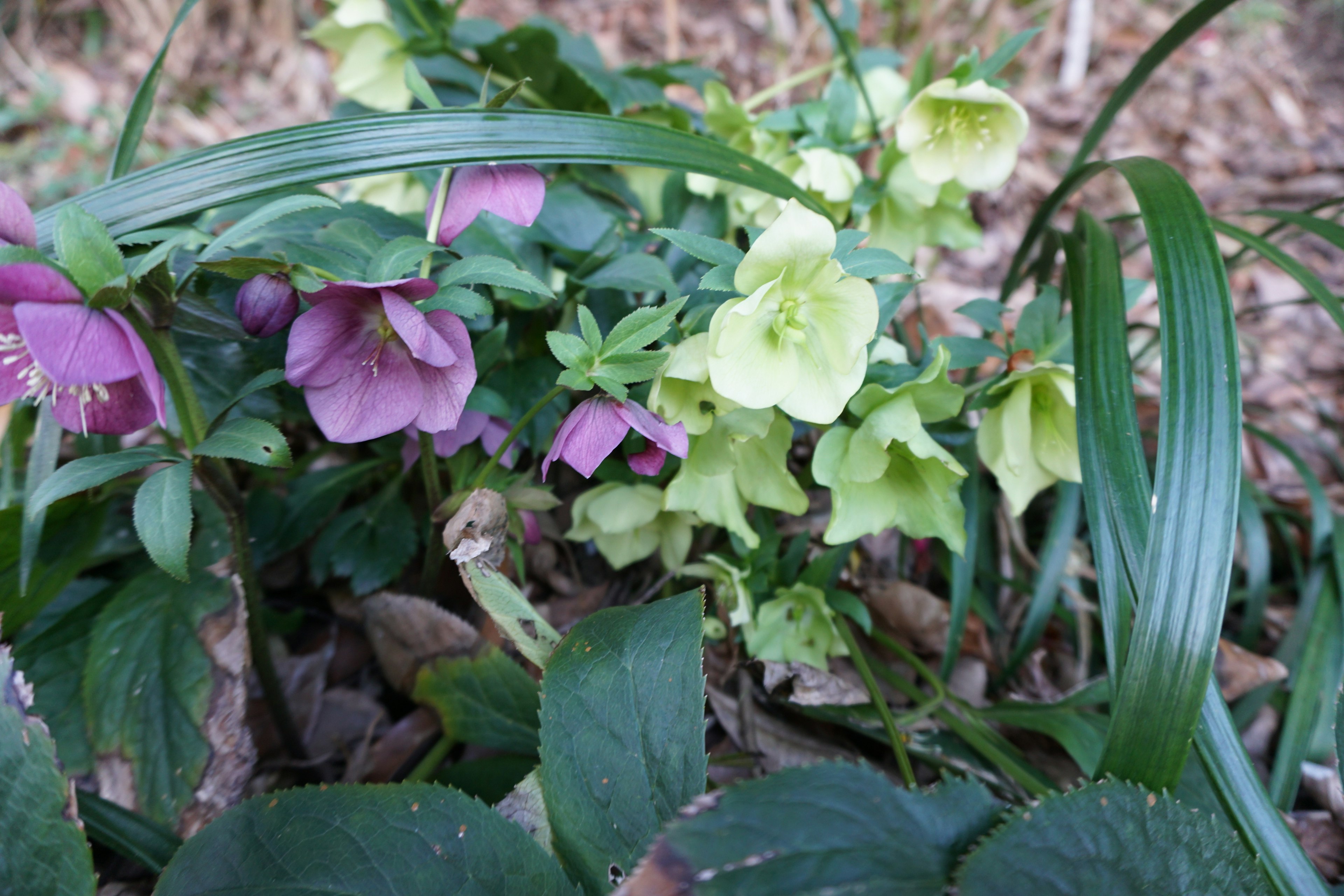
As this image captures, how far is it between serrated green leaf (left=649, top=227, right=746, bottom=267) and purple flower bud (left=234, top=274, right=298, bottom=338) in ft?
0.83

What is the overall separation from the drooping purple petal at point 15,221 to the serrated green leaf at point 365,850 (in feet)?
1.28

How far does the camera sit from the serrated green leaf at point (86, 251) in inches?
16.9

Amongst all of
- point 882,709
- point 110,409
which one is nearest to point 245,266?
point 110,409

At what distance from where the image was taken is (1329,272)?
1.64m

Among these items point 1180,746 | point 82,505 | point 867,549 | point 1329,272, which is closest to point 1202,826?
point 1180,746

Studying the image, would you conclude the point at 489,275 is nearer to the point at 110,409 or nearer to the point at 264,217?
the point at 264,217

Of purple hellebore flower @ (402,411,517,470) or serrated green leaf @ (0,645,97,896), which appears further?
purple hellebore flower @ (402,411,517,470)

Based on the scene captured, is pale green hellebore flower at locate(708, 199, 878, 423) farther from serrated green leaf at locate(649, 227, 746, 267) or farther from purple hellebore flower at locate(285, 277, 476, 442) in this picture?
purple hellebore flower at locate(285, 277, 476, 442)

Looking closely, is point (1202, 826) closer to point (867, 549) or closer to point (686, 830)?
point (686, 830)

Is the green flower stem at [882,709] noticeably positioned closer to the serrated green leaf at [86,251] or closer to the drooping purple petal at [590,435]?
the drooping purple petal at [590,435]

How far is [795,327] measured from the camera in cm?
53

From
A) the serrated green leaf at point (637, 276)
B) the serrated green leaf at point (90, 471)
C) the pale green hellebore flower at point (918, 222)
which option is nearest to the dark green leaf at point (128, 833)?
the serrated green leaf at point (90, 471)

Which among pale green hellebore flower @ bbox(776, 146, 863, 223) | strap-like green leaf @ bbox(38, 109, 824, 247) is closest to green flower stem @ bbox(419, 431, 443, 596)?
strap-like green leaf @ bbox(38, 109, 824, 247)

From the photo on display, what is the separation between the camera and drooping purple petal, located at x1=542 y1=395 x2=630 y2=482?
487 millimetres
